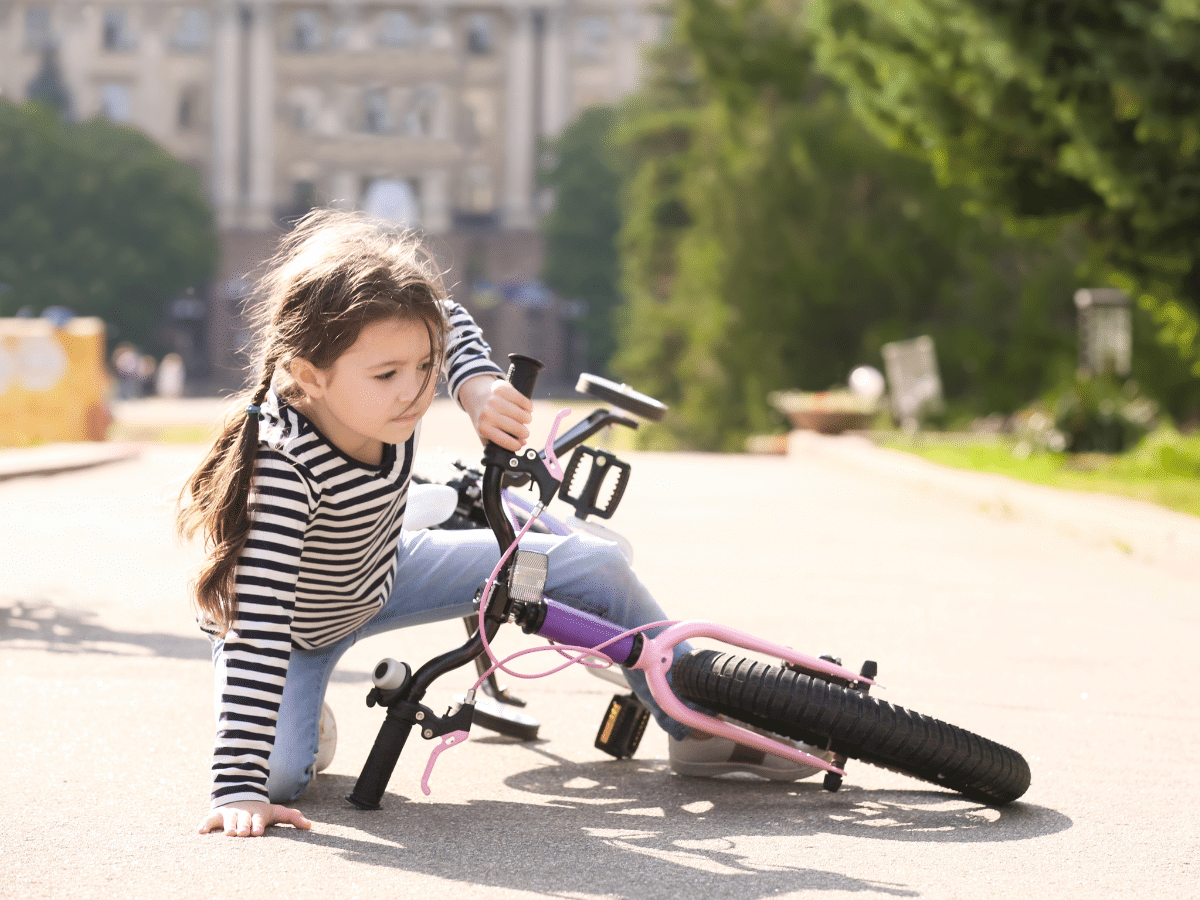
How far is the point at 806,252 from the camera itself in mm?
25703

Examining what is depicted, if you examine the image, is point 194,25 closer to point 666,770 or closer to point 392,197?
point 392,197

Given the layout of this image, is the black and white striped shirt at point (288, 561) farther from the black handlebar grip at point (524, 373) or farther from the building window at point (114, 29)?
the building window at point (114, 29)

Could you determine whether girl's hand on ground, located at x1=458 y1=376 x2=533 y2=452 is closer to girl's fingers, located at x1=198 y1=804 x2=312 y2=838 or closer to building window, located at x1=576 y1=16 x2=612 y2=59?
girl's fingers, located at x1=198 y1=804 x2=312 y2=838

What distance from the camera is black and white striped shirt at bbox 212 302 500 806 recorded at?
3156mm

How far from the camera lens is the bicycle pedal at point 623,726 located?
3889 millimetres

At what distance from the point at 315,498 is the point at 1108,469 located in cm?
1164

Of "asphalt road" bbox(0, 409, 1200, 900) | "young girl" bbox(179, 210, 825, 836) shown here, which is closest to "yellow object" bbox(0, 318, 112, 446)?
"asphalt road" bbox(0, 409, 1200, 900)

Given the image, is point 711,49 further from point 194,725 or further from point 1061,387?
point 194,725

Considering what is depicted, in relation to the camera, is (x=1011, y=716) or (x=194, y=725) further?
(x=1011, y=716)

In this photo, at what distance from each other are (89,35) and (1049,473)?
207ft

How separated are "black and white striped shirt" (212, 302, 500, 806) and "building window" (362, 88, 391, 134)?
221ft

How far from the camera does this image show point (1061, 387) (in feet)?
67.5

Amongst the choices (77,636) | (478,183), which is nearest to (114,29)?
(478,183)

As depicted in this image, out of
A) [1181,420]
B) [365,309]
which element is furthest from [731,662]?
[1181,420]
